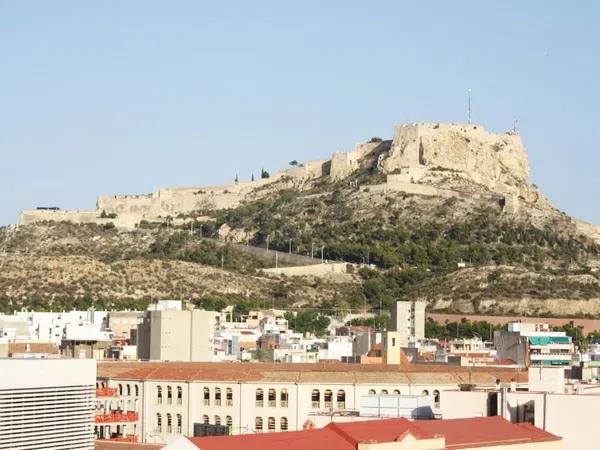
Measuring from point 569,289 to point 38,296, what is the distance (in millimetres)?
40625

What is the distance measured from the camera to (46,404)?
139 feet

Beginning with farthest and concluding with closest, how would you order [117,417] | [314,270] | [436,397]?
[314,270], [436,397], [117,417]

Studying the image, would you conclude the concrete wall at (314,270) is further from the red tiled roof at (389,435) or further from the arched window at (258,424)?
the red tiled roof at (389,435)

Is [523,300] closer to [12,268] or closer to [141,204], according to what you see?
[12,268]

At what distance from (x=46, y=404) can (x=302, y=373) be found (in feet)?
56.5

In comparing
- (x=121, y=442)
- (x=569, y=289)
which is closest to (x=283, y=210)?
(x=569, y=289)

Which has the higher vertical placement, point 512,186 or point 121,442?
point 512,186

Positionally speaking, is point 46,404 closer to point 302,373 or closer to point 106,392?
point 106,392

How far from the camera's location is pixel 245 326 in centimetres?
11412

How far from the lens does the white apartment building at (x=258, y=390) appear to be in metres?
57.1

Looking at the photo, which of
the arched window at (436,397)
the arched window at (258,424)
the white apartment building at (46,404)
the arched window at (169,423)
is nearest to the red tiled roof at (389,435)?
the white apartment building at (46,404)

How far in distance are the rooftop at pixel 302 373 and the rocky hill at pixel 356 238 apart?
241ft

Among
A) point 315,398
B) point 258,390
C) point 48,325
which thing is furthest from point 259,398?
point 48,325

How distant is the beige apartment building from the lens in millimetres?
73312
